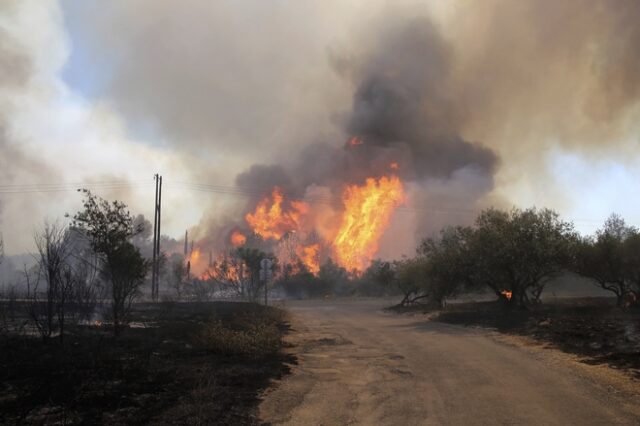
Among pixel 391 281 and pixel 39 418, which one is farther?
pixel 391 281

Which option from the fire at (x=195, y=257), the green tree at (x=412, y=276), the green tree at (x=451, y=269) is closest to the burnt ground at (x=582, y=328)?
the green tree at (x=451, y=269)

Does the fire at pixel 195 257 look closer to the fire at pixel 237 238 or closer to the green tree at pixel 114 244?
the fire at pixel 237 238

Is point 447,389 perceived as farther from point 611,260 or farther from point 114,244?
point 611,260

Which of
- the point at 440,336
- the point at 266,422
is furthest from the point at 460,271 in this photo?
the point at 266,422

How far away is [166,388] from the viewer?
901 centimetres

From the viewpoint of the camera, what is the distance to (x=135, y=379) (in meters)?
9.72

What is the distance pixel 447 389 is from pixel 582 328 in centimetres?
1127

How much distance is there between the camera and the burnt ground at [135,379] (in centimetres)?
724

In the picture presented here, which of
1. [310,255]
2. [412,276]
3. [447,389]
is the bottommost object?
[447,389]

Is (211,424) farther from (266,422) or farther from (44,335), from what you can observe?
(44,335)

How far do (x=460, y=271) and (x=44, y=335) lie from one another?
74.9 feet

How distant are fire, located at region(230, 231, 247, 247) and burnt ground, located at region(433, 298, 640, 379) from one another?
68.9m

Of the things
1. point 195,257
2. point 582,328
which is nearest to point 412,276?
point 582,328

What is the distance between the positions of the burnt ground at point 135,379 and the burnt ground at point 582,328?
8525mm
